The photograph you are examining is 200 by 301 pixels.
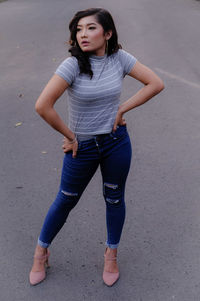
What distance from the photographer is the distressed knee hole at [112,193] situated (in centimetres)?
257

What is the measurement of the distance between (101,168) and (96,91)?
558 millimetres

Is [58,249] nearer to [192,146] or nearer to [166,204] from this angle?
[166,204]

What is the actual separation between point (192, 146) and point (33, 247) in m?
2.29

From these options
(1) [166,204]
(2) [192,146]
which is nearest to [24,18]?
(2) [192,146]

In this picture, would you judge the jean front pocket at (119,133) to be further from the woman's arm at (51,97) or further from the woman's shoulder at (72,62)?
the woman's shoulder at (72,62)

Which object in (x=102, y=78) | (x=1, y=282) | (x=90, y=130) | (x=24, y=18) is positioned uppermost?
(x=102, y=78)

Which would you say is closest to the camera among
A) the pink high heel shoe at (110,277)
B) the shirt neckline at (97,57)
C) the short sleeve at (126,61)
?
the shirt neckline at (97,57)

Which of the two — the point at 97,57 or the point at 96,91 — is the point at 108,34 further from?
the point at 96,91

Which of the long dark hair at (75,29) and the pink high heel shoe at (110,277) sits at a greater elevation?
the long dark hair at (75,29)

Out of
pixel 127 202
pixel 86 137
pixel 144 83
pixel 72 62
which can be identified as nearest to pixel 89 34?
pixel 72 62

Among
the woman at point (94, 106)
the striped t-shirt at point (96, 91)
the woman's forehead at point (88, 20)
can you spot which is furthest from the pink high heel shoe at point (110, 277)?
the woman's forehead at point (88, 20)

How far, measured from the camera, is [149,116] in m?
5.48

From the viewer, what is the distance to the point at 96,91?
2209 mm

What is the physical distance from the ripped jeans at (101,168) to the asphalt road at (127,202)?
44 centimetres
